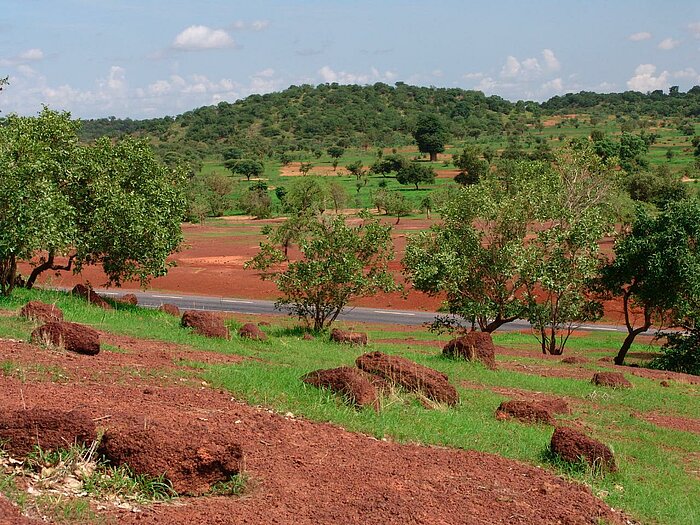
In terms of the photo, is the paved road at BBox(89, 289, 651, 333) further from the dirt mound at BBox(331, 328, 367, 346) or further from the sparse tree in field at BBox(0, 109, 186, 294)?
the dirt mound at BBox(331, 328, 367, 346)

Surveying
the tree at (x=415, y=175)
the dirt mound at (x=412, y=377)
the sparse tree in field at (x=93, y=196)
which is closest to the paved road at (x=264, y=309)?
the sparse tree in field at (x=93, y=196)

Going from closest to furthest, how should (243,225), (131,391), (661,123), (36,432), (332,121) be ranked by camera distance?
(36,432), (131,391), (243,225), (661,123), (332,121)

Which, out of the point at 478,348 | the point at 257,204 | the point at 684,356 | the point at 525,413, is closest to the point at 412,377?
the point at 525,413

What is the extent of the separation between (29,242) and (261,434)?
41.5ft

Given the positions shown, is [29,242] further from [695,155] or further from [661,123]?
[661,123]

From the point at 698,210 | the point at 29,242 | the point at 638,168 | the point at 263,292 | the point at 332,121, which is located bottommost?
the point at 263,292

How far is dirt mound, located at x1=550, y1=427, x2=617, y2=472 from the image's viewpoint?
9.59 meters

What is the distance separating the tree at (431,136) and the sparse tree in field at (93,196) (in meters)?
110

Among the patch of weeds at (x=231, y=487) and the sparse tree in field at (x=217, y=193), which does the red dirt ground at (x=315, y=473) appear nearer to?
the patch of weeds at (x=231, y=487)

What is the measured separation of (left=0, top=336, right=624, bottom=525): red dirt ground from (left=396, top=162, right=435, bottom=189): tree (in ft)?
313

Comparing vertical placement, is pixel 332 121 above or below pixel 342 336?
above

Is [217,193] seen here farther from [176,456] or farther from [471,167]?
[176,456]

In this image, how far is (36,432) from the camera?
Answer: 6.71 meters

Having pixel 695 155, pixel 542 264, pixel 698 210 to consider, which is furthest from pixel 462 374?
pixel 695 155
